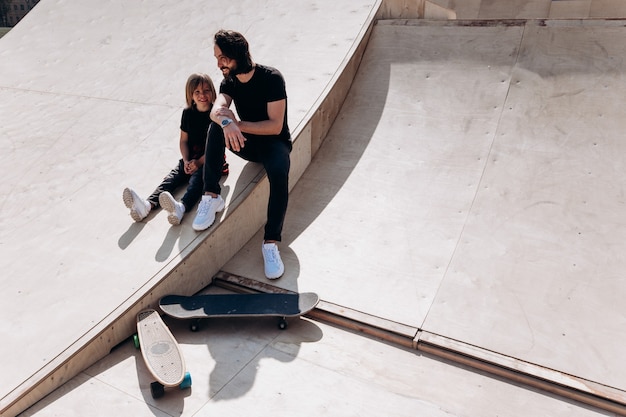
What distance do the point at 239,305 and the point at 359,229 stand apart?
3.49 feet

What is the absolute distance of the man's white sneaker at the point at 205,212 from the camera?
10.6 feet

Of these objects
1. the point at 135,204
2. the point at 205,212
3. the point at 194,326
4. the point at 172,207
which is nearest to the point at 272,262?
the point at 205,212

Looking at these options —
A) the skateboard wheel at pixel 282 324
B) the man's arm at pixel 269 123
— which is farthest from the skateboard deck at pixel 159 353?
the man's arm at pixel 269 123

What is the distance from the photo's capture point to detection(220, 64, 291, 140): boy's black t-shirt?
3109 millimetres

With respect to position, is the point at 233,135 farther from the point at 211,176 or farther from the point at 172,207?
the point at 172,207

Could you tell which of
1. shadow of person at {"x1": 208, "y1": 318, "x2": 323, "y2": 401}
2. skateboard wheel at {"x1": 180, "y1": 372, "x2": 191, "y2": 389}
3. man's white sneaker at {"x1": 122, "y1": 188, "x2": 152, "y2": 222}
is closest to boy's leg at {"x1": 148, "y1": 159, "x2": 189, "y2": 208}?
man's white sneaker at {"x1": 122, "y1": 188, "x2": 152, "y2": 222}

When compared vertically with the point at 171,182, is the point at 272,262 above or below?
below

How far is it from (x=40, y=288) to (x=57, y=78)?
333 cm

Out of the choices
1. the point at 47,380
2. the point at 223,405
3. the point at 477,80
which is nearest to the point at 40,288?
the point at 47,380

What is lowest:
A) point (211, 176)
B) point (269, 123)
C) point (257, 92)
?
point (211, 176)

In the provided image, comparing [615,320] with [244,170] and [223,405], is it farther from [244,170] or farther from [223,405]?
[244,170]

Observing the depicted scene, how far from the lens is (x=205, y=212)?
3.24 metres

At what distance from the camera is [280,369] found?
262 centimetres

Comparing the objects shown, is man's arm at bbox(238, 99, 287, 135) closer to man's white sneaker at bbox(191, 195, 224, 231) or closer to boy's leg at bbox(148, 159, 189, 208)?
man's white sneaker at bbox(191, 195, 224, 231)
